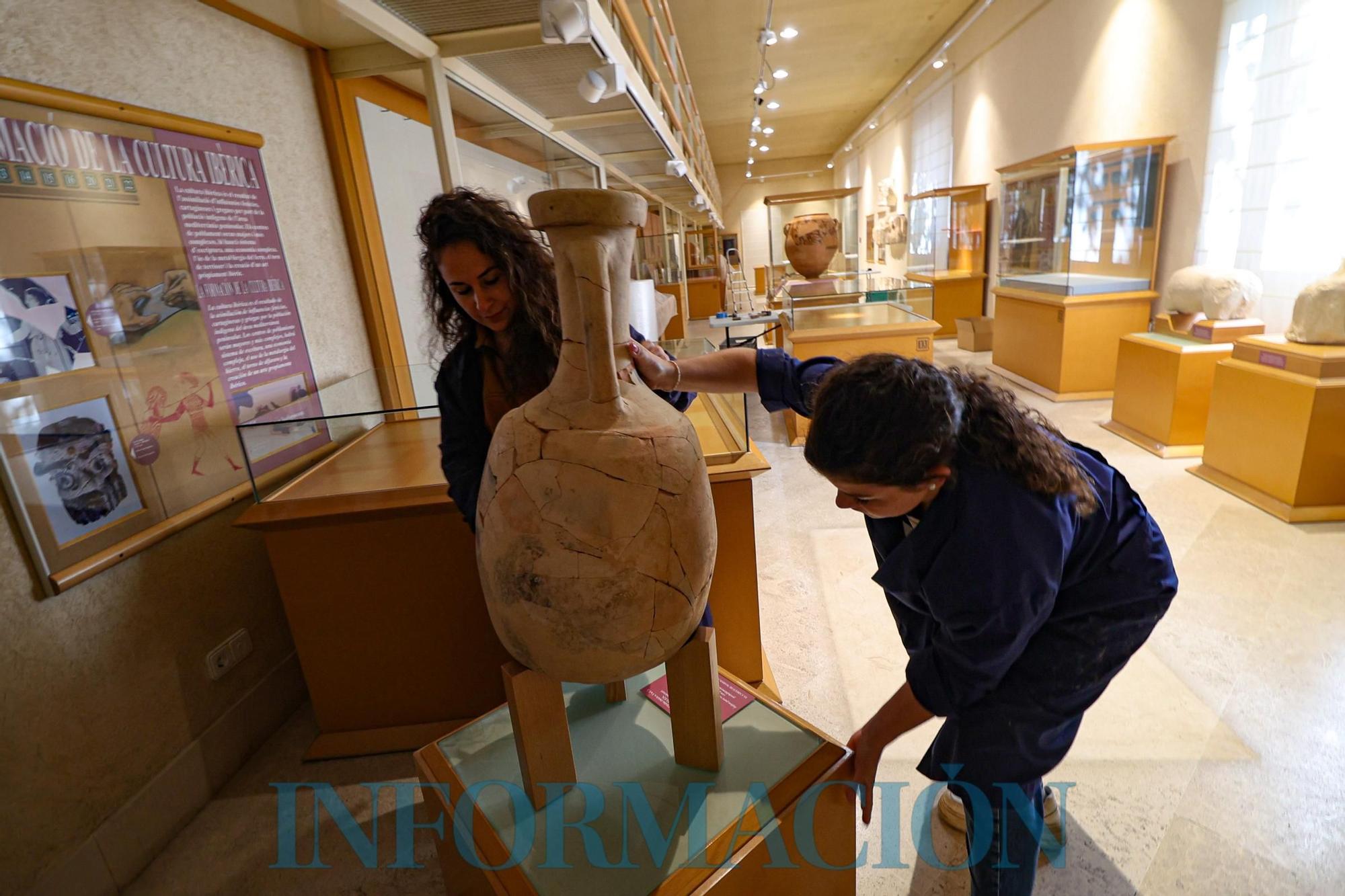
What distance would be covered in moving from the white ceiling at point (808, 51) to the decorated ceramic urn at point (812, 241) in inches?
127

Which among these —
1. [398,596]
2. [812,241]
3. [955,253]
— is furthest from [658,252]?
[398,596]

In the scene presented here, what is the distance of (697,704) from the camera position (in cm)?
128

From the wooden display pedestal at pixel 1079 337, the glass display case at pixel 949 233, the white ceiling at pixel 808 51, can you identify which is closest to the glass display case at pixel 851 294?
the wooden display pedestal at pixel 1079 337

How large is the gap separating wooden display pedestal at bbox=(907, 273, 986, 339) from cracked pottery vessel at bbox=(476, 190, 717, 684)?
9011mm

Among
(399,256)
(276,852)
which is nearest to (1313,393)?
(399,256)

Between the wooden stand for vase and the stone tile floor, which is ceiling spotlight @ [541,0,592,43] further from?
the stone tile floor

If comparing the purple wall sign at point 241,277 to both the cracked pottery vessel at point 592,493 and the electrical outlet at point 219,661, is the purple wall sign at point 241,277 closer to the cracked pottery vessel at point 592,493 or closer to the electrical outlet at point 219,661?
the electrical outlet at point 219,661

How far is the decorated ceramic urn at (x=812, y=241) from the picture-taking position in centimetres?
631

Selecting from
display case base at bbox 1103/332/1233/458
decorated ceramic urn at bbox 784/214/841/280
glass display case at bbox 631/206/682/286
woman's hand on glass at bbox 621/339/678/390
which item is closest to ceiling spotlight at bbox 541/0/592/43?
woman's hand on glass at bbox 621/339/678/390

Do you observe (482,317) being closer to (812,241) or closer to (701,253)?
(812,241)

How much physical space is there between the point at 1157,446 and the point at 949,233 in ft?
21.4

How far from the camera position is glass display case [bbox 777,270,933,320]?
571cm

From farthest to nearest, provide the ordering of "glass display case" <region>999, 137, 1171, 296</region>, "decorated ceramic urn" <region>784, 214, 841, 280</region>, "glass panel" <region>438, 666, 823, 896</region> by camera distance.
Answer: "decorated ceramic urn" <region>784, 214, 841, 280</region> < "glass display case" <region>999, 137, 1171, 296</region> < "glass panel" <region>438, 666, 823, 896</region>

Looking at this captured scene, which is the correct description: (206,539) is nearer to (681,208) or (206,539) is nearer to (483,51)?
(483,51)
